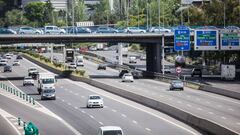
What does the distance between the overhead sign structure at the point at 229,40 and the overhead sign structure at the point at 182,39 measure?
494 centimetres

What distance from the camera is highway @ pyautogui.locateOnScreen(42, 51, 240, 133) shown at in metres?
53.8

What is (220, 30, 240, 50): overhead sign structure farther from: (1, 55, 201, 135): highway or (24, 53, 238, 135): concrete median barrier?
(1, 55, 201, 135): highway

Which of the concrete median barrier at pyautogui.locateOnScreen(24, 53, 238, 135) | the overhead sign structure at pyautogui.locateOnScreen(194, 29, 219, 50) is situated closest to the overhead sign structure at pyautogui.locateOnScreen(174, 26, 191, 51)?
the overhead sign structure at pyautogui.locateOnScreen(194, 29, 219, 50)

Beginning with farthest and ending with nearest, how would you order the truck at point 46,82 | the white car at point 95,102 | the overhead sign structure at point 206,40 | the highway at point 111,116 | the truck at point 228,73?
1. the truck at point 228,73
2. the overhead sign structure at point 206,40
3. the truck at point 46,82
4. the white car at point 95,102
5. the highway at point 111,116

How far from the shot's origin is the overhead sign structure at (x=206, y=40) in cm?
9781

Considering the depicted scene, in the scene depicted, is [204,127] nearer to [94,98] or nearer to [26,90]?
[94,98]

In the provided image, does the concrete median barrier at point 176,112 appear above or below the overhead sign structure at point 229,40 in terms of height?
below

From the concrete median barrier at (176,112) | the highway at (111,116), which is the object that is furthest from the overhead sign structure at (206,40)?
the highway at (111,116)

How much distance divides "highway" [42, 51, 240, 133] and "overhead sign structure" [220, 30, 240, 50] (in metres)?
9.53

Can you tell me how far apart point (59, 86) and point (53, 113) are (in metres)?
35.4

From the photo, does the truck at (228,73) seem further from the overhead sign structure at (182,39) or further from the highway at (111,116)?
the highway at (111,116)

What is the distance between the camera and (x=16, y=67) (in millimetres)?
147875

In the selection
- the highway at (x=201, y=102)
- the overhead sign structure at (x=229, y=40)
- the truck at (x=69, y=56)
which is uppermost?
the overhead sign structure at (x=229, y=40)

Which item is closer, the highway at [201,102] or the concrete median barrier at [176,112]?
the concrete median barrier at [176,112]
